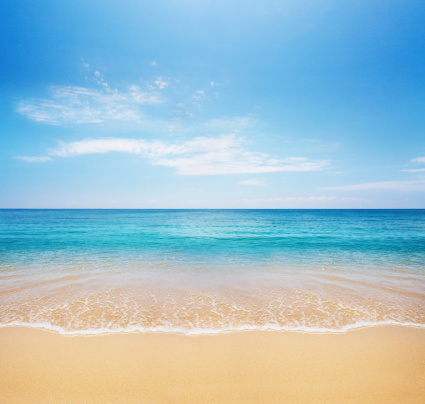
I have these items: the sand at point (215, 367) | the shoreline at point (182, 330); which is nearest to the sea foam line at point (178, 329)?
the shoreline at point (182, 330)

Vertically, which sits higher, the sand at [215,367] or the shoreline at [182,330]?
the sand at [215,367]

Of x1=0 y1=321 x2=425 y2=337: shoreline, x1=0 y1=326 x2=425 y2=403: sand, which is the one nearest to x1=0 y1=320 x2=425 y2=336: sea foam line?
x1=0 y1=321 x2=425 y2=337: shoreline

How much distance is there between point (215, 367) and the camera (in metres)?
4.30

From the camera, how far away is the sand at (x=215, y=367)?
144 inches

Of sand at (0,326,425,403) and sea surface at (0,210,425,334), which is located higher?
sand at (0,326,425,403)

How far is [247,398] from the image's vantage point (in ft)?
11.8

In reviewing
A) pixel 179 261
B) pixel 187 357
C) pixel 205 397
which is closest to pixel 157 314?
pixel 187 357

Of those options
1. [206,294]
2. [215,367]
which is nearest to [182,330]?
[215,367]

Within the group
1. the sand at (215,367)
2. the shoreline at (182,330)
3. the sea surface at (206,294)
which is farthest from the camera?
the sea surface at (206,294)

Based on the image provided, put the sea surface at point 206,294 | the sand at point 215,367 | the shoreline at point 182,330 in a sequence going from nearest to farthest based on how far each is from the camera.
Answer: the sand at point 215,367 → the shoreline at point 182,330 → the sea surface at point 206,294

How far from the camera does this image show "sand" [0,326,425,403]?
3.66 metres

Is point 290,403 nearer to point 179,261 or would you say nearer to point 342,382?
point 342,382

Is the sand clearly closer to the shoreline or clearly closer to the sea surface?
the shoreline

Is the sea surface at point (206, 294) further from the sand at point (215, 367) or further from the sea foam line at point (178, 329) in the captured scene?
the sand at point (215, 367)
